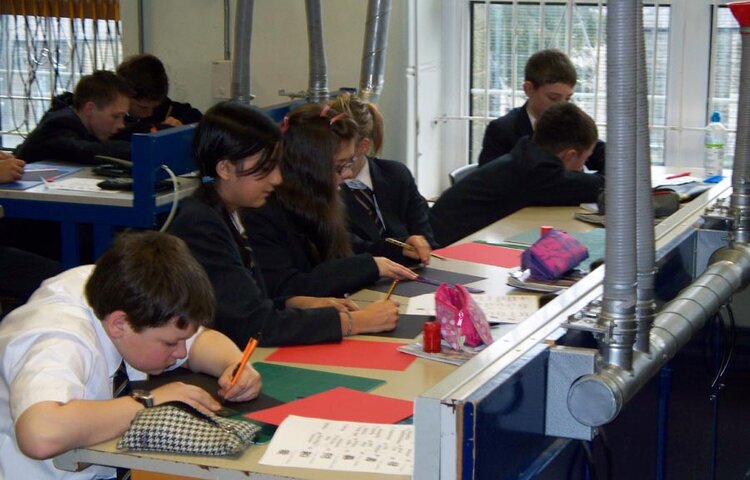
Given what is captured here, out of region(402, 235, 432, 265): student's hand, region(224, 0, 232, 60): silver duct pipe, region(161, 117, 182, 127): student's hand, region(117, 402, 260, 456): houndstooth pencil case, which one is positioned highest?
region(224, 0, 232, 60): silver duct pipe

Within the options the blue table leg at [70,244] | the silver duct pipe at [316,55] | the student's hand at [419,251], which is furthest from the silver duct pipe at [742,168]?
the silver duct pipe at [316,55]

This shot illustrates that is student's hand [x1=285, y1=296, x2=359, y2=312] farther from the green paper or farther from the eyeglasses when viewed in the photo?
the eyeglasses

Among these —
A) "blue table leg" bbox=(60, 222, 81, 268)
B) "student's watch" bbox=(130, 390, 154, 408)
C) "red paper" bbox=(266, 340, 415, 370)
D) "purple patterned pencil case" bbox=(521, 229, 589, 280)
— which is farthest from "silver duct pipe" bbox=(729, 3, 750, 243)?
"blue table leg" bbox=(60, 222, 81, 268)

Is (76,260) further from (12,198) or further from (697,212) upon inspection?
(697,212)

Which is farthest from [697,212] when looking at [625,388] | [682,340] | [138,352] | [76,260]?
[76,260]

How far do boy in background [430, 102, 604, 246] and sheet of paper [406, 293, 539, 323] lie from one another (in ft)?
4.09

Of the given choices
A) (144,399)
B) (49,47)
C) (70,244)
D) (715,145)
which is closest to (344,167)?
(70,244)

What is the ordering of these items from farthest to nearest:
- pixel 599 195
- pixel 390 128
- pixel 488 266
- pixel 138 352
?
pixel 390 128, pixel 599 195, pixel 488 266, pixel 138 352

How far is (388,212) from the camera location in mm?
3529

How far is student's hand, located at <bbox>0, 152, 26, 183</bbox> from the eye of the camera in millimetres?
4039

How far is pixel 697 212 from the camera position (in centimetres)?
257

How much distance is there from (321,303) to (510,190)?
1552mm

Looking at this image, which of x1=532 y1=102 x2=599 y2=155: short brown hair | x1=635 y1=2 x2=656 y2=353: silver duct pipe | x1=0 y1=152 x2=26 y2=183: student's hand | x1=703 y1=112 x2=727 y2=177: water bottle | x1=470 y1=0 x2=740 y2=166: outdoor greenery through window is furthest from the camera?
x1=470 y1=0 x2=740 y2=166: outdoor greenery through window

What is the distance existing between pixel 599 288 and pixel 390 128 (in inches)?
126
